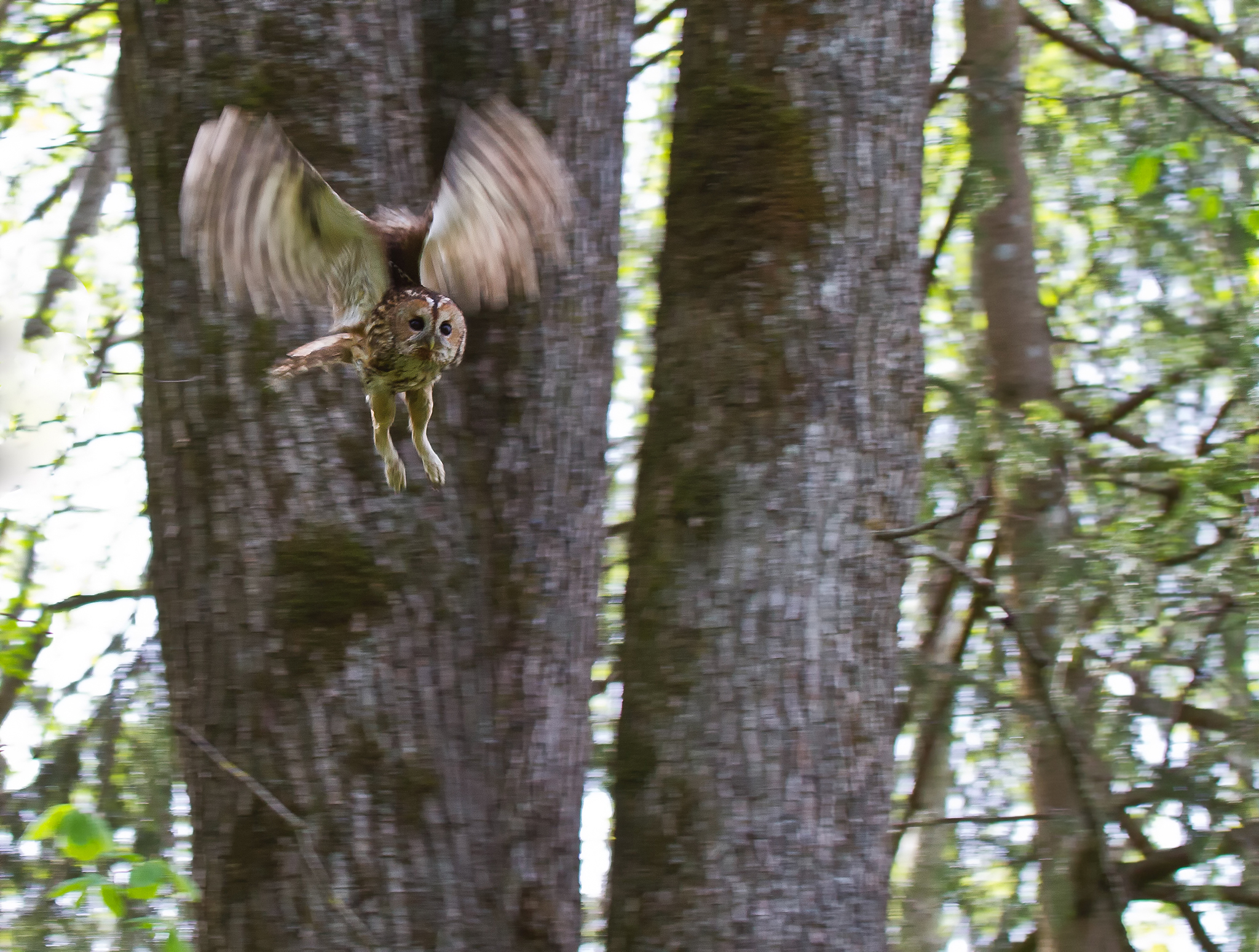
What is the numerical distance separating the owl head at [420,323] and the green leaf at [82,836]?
40.7 inches

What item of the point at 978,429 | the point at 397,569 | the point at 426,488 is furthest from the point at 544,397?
the point at 978,429

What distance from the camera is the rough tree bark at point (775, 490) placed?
2.23 m

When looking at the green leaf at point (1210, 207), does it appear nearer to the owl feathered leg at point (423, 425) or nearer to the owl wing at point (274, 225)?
the owl feathered leg at point (423, 425)

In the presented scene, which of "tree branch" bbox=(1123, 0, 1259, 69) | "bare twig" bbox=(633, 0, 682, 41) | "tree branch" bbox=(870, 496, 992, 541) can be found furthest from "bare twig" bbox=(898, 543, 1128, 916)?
"tree branch" bbox=(1123, 0, 1259, 69)

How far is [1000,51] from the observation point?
3.99 meters

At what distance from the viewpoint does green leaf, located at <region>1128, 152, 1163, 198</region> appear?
3650 millimetres

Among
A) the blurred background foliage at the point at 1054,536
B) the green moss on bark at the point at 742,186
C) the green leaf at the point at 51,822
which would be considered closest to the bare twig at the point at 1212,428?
the blurred background foliage at the point at 1054,536

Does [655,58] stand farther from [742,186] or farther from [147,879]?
[147,879]

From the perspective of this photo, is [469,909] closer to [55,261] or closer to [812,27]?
[812,27]

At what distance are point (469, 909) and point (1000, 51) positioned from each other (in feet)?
10.4

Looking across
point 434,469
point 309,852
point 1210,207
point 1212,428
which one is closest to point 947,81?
point 1210,207

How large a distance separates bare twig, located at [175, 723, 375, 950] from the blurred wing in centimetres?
91

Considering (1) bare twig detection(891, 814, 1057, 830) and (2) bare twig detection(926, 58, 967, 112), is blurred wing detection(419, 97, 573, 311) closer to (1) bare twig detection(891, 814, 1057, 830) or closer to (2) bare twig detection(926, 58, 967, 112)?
(1) bare twig detection(891, 814, 1057, 830)

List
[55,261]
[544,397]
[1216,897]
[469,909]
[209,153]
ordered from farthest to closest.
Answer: [55,261]
[1216,897]
[544,397]
[469,909]
[209,153]
